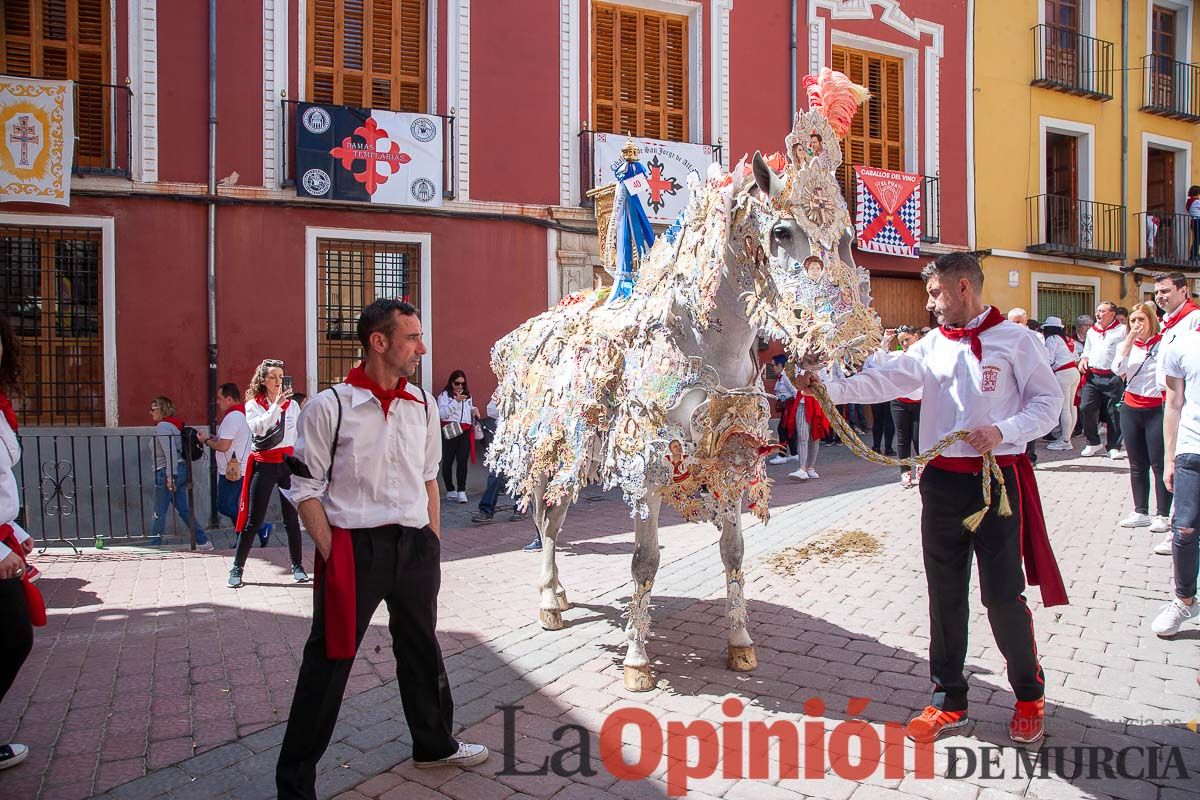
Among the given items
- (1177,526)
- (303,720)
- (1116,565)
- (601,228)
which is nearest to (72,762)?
(303,720)

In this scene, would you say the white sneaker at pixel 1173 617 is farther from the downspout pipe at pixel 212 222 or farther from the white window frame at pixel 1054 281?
the white window frame at pixel 1054 281

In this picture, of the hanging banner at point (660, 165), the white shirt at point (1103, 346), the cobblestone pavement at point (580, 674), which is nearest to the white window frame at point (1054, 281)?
the white shirt at point (1103, 346)

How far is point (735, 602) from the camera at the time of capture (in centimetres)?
442

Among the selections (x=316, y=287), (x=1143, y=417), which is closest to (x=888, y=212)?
(x=1143, y=417)

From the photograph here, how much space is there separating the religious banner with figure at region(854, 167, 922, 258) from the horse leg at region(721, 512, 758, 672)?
11.8 meters

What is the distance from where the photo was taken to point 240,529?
6.64m

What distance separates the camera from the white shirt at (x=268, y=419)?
6.57 m

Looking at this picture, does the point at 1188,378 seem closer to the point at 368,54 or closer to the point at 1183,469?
the point at 1183,469

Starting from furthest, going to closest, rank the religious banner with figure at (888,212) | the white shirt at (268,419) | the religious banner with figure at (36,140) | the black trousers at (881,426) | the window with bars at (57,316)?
the religious banner with figure at (888,212) → the black trousers at (881,426) → the window with bars at (57,316) → the religious banner with figure at (36,140) → the white shirt at (268,419)

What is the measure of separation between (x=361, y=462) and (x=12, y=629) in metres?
1.52

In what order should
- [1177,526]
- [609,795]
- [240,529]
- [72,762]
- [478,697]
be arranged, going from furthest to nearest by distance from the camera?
[240,529] < [1177,526] < [478,697] < [72,762] < [609,795]

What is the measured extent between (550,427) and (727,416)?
1172 mm

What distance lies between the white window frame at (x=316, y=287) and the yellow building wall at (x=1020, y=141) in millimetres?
11225

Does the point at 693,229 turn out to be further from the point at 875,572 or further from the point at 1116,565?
the point at 1116,565
